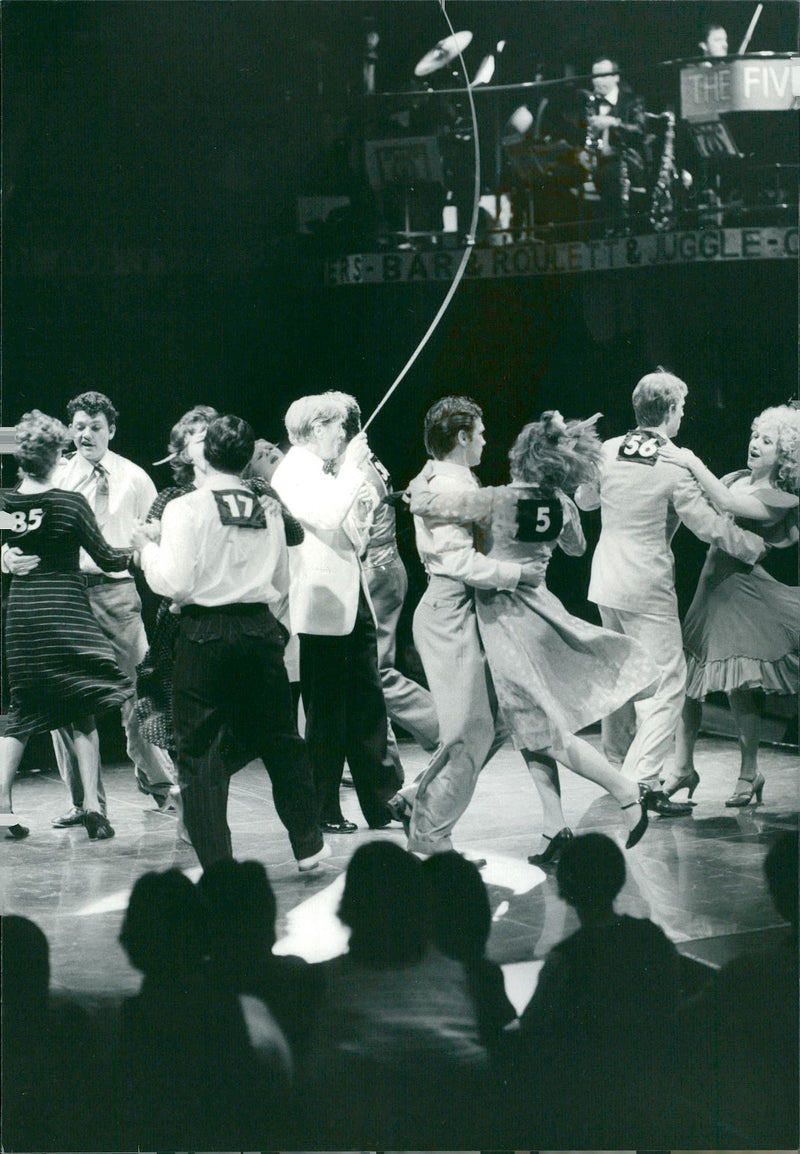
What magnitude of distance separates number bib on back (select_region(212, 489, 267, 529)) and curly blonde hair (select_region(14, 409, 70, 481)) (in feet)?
1.72

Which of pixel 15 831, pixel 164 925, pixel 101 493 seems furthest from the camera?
pixel 15 831

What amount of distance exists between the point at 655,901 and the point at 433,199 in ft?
7.02

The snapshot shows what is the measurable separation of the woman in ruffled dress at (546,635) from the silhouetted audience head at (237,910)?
809 mm

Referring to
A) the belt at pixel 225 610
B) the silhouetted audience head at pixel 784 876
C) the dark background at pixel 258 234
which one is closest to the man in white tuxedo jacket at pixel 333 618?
the dark background at pixel 258 234

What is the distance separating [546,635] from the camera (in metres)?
4.55

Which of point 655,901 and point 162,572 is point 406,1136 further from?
point 162,572

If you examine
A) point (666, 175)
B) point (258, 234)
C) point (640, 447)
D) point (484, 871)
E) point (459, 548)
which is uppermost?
point (666, 175)

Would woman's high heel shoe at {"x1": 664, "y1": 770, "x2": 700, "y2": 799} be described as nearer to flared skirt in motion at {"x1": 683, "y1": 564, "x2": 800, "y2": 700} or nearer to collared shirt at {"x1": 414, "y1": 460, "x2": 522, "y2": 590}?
flared skirt in motion at {"x1": 683, "y1": 564, "x2": 800, "y2": 700}

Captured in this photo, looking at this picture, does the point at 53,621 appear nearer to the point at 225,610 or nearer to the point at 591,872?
the point at 225,610

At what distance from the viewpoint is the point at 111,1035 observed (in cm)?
398

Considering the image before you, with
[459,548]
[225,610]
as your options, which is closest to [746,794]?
[459,548]

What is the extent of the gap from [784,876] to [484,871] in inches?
33.9

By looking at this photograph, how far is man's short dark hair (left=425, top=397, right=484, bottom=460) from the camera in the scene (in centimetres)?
446

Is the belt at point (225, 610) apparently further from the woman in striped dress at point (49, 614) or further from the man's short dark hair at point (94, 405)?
the man's short dark hair at point (94, 405)
